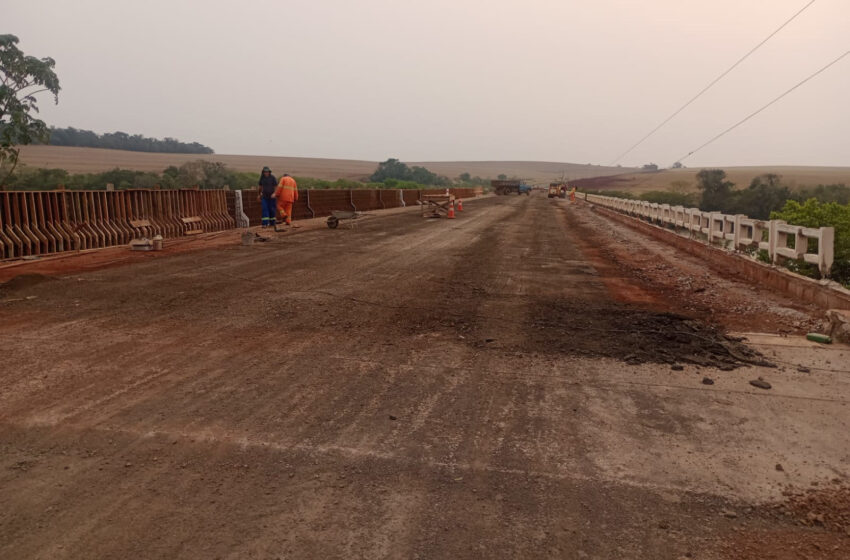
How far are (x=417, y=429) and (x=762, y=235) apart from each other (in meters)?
10.6

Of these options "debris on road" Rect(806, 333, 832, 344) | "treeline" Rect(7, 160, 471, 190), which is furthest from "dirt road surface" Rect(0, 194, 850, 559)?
"treeline" Rect(7, 160, 471, 190)

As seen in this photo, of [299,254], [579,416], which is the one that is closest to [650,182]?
[299,254]

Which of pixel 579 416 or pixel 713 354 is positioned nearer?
pixel 579 416

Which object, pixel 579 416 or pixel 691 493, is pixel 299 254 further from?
pixel 691 493

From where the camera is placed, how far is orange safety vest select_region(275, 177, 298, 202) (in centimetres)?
2020

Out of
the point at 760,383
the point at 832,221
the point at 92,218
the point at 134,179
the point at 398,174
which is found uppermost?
the point at 398,174

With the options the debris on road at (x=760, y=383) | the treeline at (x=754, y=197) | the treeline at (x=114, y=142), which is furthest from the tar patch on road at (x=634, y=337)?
the treeline at (x=114, y=142)

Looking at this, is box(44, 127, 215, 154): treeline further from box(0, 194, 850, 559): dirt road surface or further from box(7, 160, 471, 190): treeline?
box(0, 194, 850, 559): dirt road surface

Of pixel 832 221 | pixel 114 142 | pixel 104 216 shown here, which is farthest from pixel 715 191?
pixel 114 142

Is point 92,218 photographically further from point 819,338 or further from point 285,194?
point 819,338

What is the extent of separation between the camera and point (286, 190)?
2045 cm

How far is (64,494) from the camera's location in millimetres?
3283

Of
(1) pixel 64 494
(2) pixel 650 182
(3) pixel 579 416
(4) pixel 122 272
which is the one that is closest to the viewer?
(1) pixel 64 494

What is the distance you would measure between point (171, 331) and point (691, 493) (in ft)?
18.4
